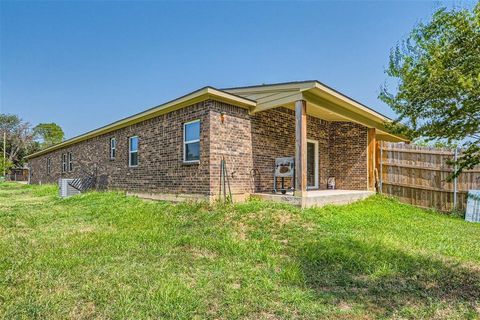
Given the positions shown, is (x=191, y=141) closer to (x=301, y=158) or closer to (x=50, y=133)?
(x=301, y=158)

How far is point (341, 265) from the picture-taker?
168 inches

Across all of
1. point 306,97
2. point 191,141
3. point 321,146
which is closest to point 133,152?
point 191,141

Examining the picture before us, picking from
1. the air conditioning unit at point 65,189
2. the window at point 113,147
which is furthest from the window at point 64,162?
the window at point 113,147

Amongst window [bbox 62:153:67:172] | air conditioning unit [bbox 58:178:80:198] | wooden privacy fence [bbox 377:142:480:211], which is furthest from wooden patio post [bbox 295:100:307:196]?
window [bbox 62:153:67:172]

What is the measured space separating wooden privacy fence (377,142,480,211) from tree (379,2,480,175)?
743 cm

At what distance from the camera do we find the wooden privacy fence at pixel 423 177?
32.0 ft

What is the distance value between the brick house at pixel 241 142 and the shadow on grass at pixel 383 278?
9.50 ft

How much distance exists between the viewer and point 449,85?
2988mm

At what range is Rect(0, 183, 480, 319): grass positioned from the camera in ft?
9.73

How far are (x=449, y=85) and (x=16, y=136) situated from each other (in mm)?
60008

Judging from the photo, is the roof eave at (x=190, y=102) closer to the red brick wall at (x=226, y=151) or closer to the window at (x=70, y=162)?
the red brick wall at (x=226, y=151)

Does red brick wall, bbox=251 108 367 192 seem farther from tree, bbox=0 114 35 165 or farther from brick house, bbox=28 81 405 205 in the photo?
tree, bbox=0 114 35 165

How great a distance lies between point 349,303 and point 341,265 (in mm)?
1156

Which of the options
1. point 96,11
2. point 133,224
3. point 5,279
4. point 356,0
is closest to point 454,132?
point 5,279
